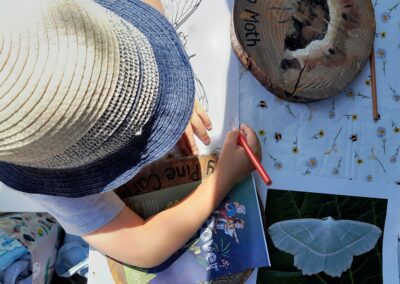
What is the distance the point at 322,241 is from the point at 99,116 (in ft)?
1.63

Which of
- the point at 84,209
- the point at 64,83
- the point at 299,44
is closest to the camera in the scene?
the point at 64,83

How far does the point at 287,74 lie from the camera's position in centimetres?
66

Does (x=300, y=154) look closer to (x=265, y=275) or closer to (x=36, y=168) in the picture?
(x=265, y=275)

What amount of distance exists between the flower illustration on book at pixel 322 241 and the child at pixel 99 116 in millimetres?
148

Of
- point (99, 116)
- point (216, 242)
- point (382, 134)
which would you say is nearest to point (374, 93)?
point (382, 134)

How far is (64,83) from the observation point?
0.37m

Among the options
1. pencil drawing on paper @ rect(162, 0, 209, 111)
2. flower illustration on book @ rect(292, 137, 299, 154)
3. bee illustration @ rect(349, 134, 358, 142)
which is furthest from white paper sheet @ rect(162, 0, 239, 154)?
bee illustration @ rect(349, 134, 358, 142)

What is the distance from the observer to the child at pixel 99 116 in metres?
0.36

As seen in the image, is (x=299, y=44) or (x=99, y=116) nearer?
(x=99, y=116)

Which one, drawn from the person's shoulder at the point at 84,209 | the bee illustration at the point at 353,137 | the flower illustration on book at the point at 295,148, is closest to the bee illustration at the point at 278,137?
the flower illustration on book at the point at 295,148

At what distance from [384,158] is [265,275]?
30 cm

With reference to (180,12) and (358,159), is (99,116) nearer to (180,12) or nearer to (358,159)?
(180,12)

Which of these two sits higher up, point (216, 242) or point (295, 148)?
point (295, 148)

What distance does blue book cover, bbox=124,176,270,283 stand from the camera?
660 mm
